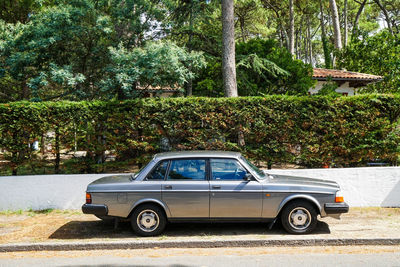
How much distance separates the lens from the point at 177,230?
6.46m

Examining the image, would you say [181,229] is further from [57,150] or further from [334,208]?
[57,150]

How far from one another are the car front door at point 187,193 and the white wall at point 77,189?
10.2 feet

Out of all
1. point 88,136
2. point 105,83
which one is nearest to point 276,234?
point 88,136

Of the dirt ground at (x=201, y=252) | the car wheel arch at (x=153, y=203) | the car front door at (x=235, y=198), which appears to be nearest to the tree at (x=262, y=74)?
the car front door at (x=235, y=198)

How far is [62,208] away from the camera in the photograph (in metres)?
8.27

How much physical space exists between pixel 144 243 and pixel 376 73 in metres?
17.6

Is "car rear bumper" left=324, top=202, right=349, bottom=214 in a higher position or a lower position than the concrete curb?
higher

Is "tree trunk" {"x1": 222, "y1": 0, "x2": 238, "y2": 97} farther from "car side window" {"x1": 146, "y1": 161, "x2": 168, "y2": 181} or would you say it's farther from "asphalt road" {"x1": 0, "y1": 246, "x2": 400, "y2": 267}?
"asphalt road" {"x1": 0, "y1": 246, "x2": 400, "y2": 267}

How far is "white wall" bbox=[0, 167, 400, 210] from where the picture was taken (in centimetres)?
820

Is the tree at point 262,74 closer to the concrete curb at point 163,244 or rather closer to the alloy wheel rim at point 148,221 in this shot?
the alloy wheel rim at point 148,221

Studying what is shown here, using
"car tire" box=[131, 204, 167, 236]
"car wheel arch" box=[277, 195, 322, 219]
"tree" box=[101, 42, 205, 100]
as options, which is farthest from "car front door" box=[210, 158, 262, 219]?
"tree" box=[101, 42, 205, 100]

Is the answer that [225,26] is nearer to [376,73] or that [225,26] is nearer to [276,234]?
[276,234]

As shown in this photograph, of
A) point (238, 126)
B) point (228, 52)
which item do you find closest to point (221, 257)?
point (238, 126)

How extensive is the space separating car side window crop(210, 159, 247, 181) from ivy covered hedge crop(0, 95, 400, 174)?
2.45m
